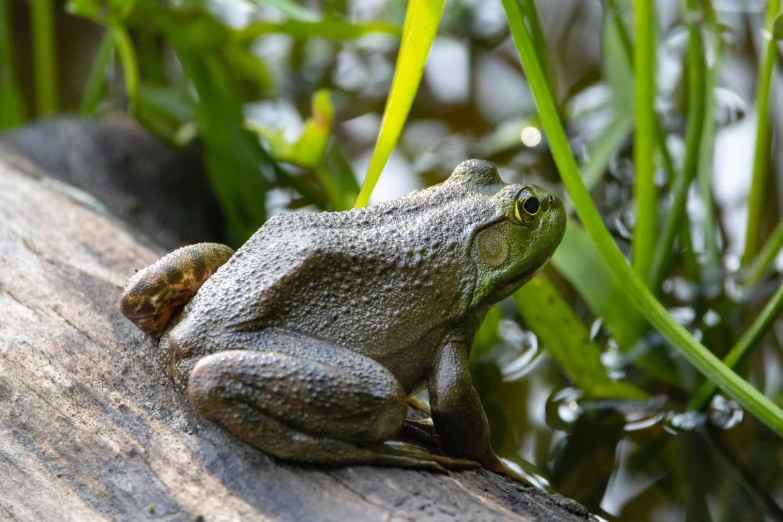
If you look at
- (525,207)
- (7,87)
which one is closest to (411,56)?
(525,207)

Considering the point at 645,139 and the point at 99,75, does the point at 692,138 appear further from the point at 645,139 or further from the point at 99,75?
the point at 99,75

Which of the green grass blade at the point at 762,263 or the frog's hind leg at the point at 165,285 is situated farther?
the green grass blade at the point at 762,263

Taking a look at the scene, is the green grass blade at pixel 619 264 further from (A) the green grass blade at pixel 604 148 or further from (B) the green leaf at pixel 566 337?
(A) the green grass blade at pixel 604 148

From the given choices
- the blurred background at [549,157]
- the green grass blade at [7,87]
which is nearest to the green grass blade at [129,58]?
the blurred background at [549,157]

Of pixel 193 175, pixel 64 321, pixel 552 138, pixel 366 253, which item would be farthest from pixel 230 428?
pixel 193 175

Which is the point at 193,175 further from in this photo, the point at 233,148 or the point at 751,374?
the point at 751,374

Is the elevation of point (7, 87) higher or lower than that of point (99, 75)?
lower
